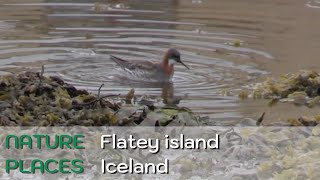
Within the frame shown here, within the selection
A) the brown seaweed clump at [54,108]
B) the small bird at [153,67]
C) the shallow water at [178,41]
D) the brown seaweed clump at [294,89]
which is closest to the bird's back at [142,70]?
the small bird at [153,67]

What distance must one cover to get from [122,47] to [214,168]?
6.33 m

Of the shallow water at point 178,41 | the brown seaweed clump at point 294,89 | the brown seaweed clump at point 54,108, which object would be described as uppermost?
the brown seaweed clump at point 54,108

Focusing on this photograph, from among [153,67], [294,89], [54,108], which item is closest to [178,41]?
[153,67]

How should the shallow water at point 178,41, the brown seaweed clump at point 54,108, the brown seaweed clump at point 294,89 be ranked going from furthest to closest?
the shallow water at point 178,41 → the brown seaweed clump at point 294,89 → the brown seaweed clump at point 54,108

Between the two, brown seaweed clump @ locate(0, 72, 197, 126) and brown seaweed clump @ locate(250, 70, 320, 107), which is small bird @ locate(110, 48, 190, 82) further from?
brown seaweed clump @ locate(0, 72, 197, 126)

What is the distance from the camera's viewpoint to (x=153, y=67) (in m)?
11.6

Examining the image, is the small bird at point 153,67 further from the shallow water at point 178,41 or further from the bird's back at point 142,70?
the shallow water at point 178,41

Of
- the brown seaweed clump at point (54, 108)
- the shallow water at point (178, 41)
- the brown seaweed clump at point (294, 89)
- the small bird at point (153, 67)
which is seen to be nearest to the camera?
the brown seaweed clump at point (54, 108)

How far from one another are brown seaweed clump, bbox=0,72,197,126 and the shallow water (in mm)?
1447

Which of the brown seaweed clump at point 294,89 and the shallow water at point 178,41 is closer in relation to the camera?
the brown seaweed clump at point 294,89

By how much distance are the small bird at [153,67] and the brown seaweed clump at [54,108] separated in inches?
112

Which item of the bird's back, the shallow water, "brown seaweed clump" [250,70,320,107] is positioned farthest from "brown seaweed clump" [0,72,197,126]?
the bird's back

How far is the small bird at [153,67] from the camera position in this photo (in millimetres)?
11336

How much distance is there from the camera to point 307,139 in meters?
7.01
